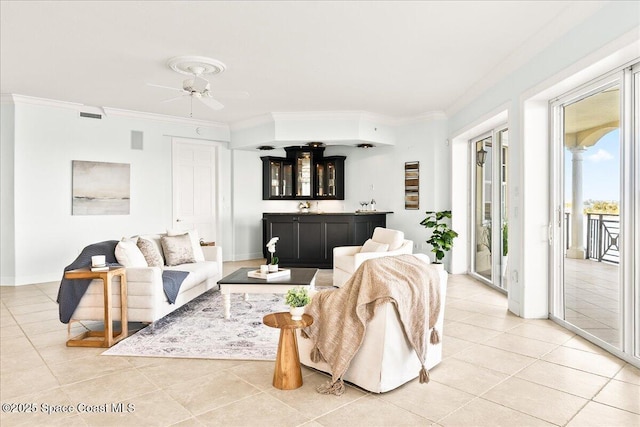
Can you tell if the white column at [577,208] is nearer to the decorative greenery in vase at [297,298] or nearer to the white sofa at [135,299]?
the decorative greenery in vase at [297,298]

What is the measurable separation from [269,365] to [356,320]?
924 mm

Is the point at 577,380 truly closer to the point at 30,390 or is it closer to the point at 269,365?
the point at 269,365

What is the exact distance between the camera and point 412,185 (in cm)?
774

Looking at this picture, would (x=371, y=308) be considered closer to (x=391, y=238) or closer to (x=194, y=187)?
(x=391, y=238)

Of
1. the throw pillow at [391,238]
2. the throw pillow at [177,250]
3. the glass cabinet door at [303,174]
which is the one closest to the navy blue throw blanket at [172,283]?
the throw pillow at [177,250]

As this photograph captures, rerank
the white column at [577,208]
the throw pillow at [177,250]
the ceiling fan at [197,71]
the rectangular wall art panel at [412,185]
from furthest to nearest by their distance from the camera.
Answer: the rectangular wall art panel at [412,185] < the throw pillow at [177,250] < the ceiling fan at [197,71] < the white column at [577,208]

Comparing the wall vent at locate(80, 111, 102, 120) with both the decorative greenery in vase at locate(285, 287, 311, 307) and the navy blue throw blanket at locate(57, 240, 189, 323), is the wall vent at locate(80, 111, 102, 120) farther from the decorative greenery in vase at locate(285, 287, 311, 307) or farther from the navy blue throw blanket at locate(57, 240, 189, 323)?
the decorative greenery in vase at locate(285, 287, 311, 307)

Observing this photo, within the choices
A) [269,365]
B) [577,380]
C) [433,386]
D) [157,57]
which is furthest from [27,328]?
[577,380]

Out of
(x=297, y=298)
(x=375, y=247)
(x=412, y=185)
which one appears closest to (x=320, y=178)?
(x=412, y=185)

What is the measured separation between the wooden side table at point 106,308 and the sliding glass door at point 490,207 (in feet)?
14.9

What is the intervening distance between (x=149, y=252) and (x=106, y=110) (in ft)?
12.1

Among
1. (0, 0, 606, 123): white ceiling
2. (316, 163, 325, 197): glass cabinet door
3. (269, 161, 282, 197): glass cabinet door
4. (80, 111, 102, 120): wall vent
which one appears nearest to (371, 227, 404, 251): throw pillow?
(0, 0, 606, 123): white ceiling

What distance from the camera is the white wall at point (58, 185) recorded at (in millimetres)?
6332

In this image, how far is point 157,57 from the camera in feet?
15.3
